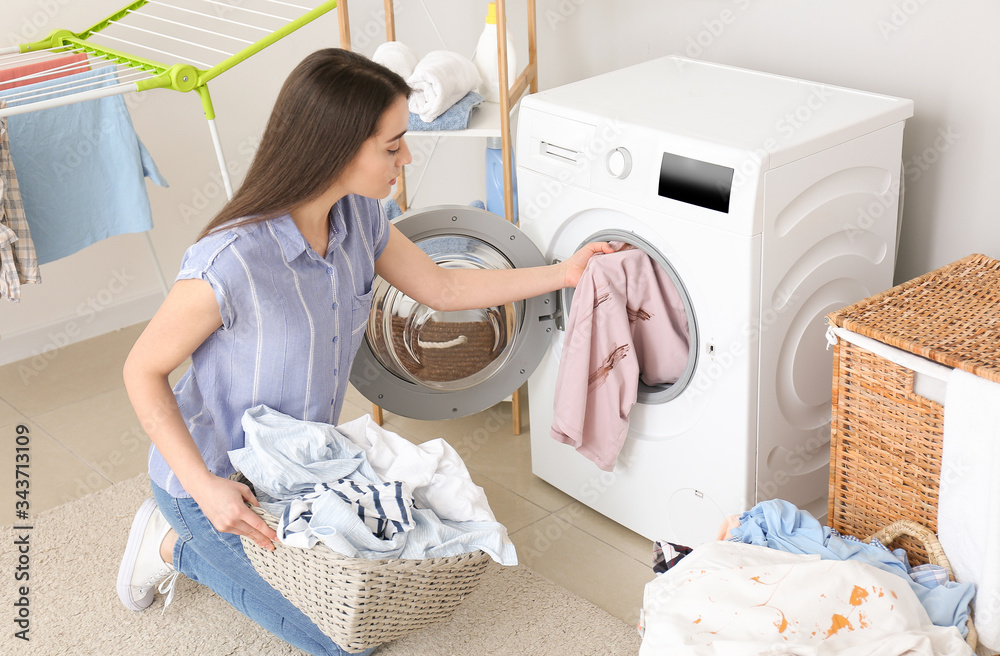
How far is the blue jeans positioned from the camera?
166 cm

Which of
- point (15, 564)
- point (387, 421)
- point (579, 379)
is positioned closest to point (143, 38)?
point (387, 421)

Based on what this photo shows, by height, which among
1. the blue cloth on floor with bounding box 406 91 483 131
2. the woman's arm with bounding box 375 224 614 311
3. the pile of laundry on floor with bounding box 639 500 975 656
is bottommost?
the pile of laundry on floor with bounding box 639 500 975 656

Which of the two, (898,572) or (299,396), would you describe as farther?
(299,396)

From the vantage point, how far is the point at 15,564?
2.07 m

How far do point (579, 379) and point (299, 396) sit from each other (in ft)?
1.86

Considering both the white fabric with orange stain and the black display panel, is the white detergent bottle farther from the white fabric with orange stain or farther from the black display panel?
the white fabric with orange stain

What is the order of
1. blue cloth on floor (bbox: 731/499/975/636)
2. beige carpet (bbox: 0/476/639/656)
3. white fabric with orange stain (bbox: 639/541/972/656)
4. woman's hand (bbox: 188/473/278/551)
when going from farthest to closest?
beige carpet (bbox: 0/476/639/656) < woman's hand (bbox: 188/473/278/551) < blue cloth on floor (bbox: 731/499/975/636) < white fabric with orange stain (bbox: 639/541/972/656)

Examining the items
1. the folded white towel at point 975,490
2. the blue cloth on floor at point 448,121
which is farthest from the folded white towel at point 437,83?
the folded white towel at point 975,490

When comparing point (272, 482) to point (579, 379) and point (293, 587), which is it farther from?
point (579, 379)

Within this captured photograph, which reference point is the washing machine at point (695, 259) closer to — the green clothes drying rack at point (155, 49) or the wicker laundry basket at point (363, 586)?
the wicker laundry basket at point (363, 586)

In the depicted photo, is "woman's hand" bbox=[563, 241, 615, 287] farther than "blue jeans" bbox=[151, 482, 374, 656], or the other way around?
"woman's hand" bbox=[563, 241, 615, 287]

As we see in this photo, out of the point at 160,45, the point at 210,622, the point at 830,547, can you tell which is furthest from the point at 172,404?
the point at 160,45

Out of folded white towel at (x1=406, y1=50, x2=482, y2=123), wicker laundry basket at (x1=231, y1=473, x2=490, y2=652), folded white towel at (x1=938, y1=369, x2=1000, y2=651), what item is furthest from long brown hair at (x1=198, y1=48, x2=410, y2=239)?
folded white towel at (x1=938, y1=369, x2=1000, y2=651)

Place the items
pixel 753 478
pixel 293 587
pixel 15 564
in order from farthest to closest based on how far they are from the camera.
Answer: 1. pixel 15 564
2. pixel 753 478
3. pixel 293 587
